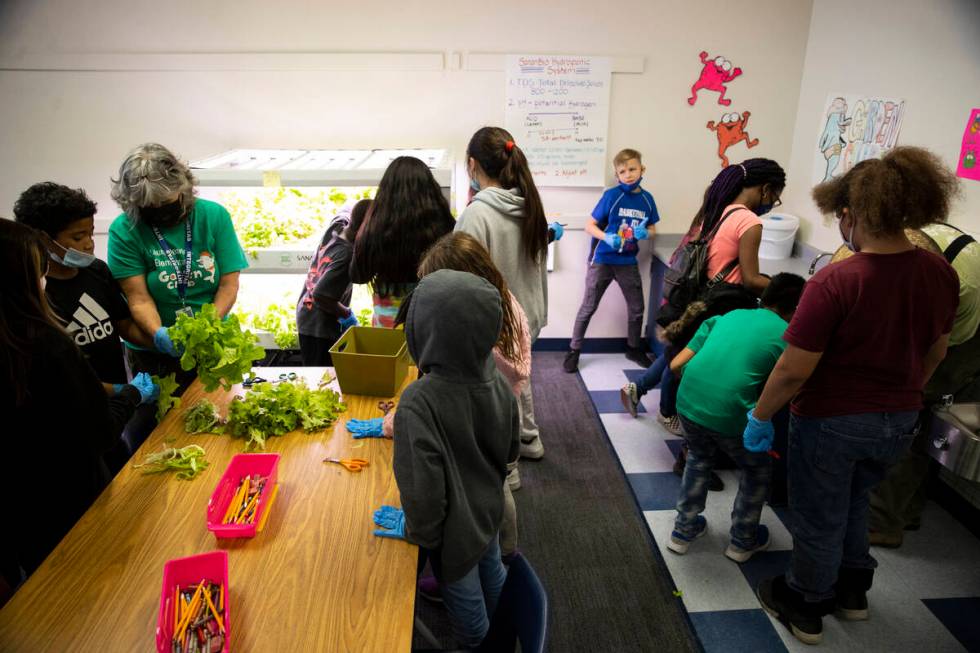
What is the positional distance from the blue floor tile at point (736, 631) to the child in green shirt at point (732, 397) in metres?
0.33

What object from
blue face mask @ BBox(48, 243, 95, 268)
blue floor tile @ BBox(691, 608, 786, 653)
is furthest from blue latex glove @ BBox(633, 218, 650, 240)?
blue face mask @ BBox(48, 243, 95, 268)

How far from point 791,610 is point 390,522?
70.1 inches

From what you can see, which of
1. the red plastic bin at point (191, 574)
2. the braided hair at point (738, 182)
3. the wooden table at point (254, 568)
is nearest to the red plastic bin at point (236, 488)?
the wooden table at point (254, 568)

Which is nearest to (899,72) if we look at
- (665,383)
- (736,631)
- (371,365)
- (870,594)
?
(665,383)

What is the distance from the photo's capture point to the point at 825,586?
239 cm

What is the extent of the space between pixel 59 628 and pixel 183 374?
5.28 ft

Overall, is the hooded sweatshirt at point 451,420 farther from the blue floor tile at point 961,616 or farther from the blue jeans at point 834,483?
the blue floor tile at point 961,616

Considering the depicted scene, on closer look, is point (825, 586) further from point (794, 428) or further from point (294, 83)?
point (294, 83)

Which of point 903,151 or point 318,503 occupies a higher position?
point 903,151

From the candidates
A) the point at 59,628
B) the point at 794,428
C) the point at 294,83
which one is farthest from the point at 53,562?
the point at 294,83

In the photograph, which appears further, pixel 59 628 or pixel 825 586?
pixel 825 586

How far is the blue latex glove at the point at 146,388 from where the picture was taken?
7.82ft

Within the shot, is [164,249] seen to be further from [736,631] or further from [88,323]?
[736,631]

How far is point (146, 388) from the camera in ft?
7.86
